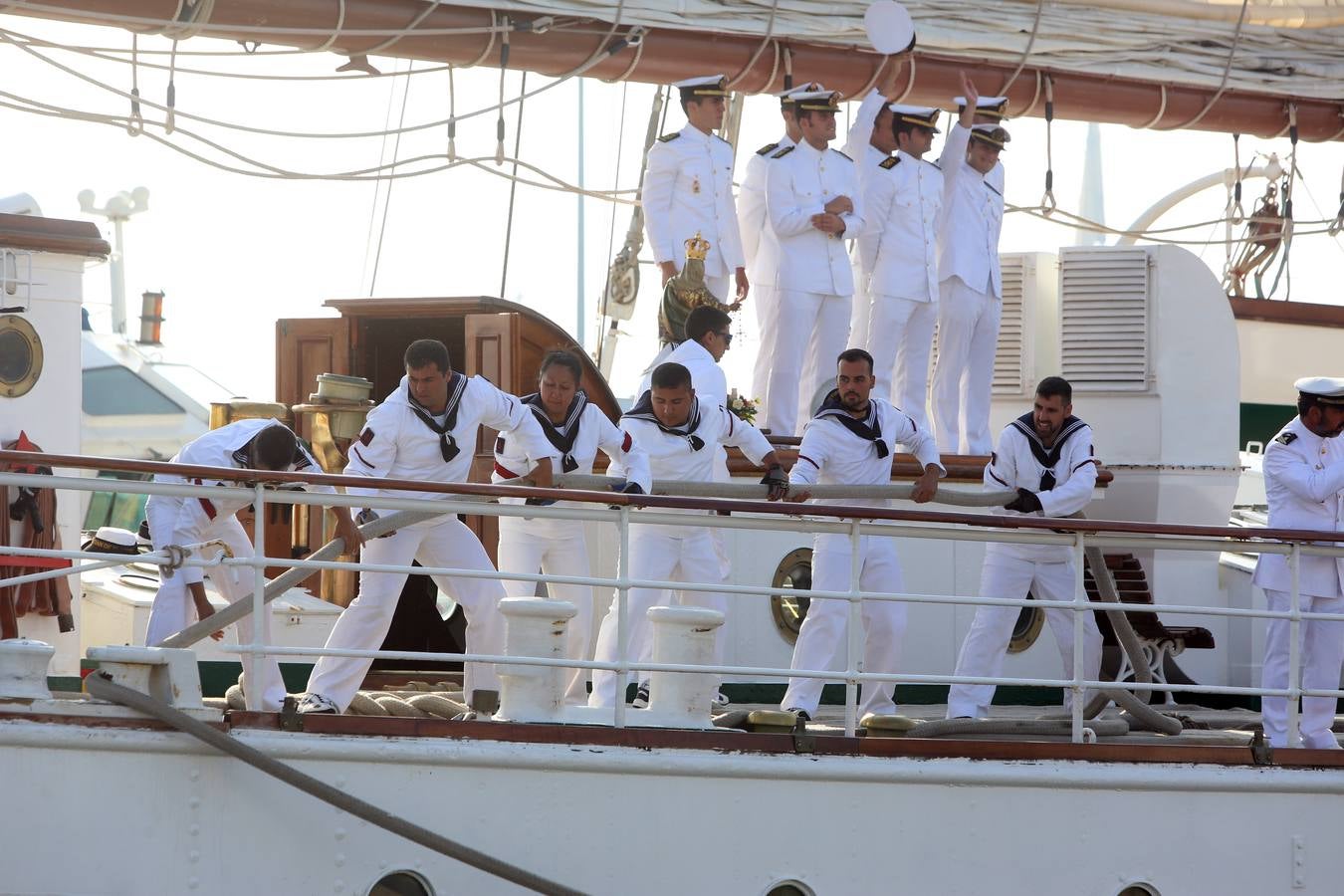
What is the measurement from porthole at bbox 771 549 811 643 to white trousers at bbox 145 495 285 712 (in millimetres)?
2299

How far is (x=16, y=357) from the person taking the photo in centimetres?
847

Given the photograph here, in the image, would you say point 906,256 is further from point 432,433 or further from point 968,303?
point 432,433

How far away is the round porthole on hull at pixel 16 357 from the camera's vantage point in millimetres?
8461

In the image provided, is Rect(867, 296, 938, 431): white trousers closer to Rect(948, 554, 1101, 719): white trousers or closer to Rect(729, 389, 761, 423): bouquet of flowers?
Rect(729, 389, 761, 423): bouquet of flowers

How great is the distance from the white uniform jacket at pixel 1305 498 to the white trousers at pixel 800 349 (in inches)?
114

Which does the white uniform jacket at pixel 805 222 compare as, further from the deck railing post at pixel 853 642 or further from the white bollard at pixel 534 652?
the white bollard at pixel 534 652

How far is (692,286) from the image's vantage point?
886cm

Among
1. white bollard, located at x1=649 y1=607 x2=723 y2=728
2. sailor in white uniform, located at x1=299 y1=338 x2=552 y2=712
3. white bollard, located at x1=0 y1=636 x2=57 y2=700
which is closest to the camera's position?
white bollard, located at x1=0 y1=636 x2=57 y2=700

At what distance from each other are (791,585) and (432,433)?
2115mm

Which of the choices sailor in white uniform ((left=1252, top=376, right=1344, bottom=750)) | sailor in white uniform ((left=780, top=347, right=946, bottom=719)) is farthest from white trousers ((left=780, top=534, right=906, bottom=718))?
sailor in white uniform ((left=1252, top=376, right=1344, bottom=750))

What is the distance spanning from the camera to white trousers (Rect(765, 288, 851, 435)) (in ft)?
30.5

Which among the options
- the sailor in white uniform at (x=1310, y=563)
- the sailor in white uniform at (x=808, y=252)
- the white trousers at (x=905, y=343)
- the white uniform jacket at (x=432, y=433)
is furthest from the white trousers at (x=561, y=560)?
the white trousers at (x=905, y=343)

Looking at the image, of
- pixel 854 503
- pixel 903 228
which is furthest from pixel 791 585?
pixel 903 228

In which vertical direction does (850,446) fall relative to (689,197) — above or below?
below
